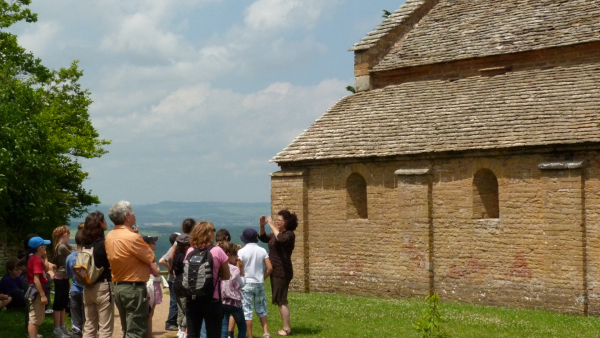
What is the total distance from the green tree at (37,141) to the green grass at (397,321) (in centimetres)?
648

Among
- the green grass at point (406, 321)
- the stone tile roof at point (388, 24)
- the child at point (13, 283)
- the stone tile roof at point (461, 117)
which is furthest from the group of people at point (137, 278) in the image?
the stone tile roof at point (388, 24)

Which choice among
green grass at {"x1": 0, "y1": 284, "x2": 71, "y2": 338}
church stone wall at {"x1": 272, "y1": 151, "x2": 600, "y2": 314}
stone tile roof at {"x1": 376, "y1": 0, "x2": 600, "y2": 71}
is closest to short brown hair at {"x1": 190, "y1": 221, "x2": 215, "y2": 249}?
green grass at {"x1": 0, "y1": 284, "x2": 71, "y2": 338}

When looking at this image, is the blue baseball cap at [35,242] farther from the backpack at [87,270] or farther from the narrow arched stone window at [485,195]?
the narrow arched stone window at [485,195]

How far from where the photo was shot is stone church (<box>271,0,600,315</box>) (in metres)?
17.6

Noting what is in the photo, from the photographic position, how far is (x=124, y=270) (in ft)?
32.1

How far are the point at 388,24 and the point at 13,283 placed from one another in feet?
51.1

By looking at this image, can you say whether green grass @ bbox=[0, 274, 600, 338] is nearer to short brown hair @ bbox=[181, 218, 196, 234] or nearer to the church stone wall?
the church stone wall

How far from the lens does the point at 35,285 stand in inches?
465

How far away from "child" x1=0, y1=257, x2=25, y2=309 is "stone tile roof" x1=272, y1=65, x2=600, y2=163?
9.20m

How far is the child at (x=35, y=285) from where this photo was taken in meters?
11.7

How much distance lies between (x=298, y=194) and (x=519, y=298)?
723 cm

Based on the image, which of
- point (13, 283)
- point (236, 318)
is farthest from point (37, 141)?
point (236, 318)

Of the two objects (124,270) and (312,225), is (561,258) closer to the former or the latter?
(312,225)

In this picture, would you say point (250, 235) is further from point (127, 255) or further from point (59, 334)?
point (59, 334)
